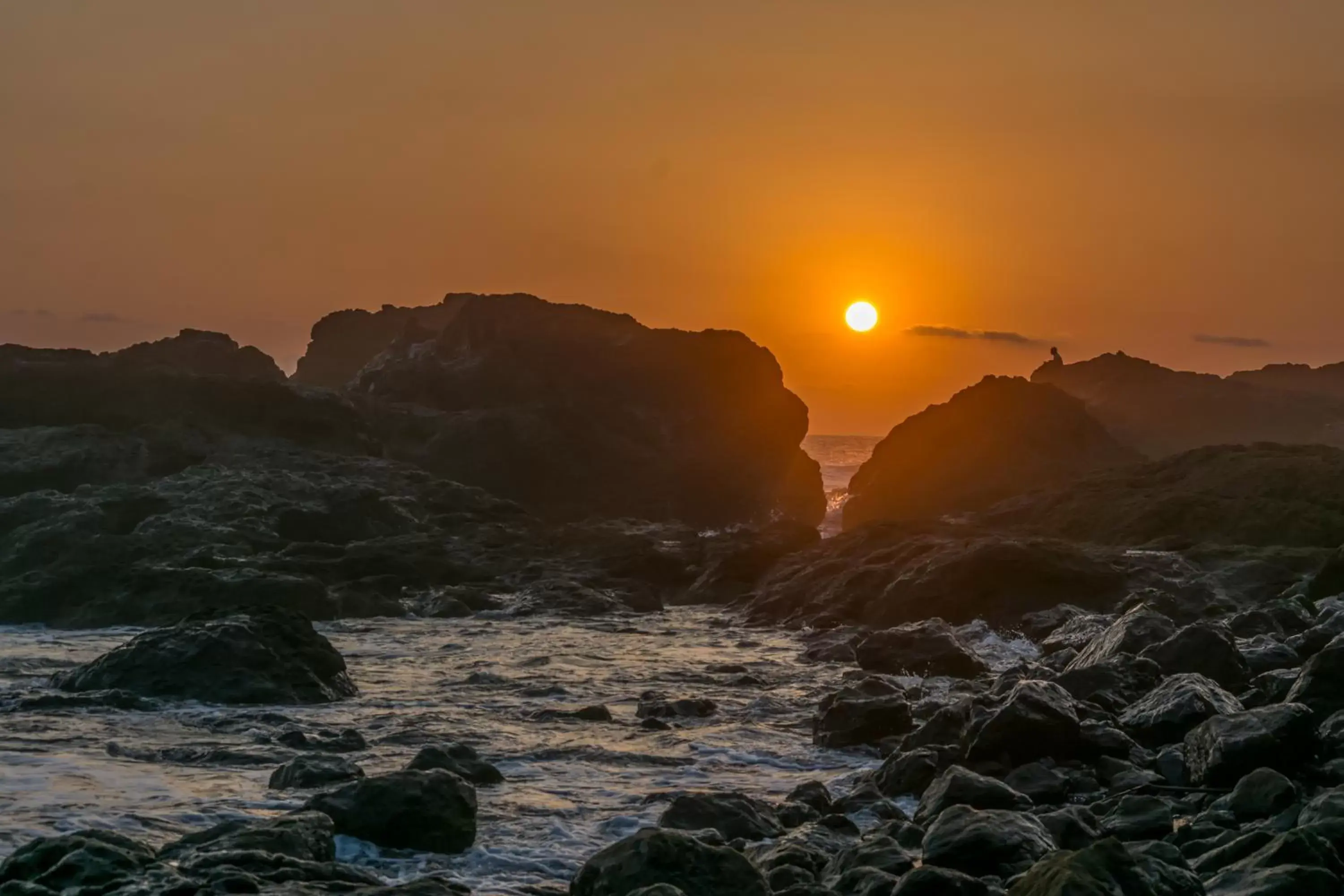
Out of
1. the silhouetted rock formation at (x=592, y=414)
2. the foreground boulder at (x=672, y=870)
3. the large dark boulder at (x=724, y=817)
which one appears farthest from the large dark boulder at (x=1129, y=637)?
the silhouetted rock formation at (x=592, y=414)

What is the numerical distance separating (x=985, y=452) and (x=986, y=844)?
62.6 meters

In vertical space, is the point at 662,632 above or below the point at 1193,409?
below

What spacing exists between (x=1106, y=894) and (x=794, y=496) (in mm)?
88909

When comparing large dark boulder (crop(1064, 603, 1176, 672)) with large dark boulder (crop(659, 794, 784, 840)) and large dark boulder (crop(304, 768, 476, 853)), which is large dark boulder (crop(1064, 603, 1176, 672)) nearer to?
large dark boulder (crop(659, 794, 784, 840))

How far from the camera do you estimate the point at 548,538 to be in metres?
47.9

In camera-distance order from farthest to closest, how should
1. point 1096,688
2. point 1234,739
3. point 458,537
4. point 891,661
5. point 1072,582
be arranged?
point 458,537
point 1072,582
point 891,661
point 1096,688
point 1234,739

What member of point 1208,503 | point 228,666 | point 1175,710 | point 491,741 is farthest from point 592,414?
point 1175,710

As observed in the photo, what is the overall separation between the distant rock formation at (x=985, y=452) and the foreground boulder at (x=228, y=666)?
4625cm

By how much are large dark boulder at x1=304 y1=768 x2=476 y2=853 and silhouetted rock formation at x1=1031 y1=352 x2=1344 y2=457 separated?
75.4m

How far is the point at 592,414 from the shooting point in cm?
7944

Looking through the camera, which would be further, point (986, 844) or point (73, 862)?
point (986, 844)

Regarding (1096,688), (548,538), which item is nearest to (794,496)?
(548,538)

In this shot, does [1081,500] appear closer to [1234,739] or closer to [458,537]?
[458,537]

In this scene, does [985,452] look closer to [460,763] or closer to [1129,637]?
[1129,637]
